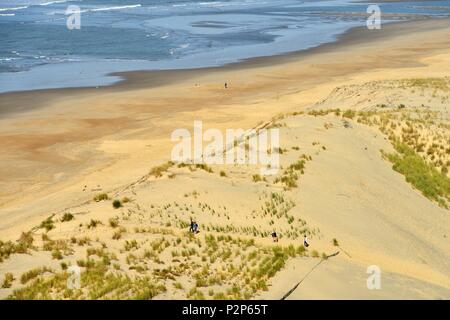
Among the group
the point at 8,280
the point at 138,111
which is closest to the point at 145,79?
the point at 138,111

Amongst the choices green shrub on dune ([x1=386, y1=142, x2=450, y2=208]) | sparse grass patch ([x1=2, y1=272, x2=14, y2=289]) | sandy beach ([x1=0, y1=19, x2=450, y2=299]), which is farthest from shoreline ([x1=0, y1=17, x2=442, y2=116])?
sparse grass patch ([x1=2, y1=272, x2=14, y2=289])

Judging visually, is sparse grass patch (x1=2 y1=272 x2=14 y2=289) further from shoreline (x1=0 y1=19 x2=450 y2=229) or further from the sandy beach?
shoreline (x1=0 y1=19 x2=450 y2=229)

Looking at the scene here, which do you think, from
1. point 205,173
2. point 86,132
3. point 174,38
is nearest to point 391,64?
point 174,38

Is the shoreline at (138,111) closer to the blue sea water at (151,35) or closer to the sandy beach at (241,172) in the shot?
the sandy beach at (241,172)

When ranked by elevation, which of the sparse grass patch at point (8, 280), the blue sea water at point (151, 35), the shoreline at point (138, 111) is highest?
the blue sea water at point (151, 35)

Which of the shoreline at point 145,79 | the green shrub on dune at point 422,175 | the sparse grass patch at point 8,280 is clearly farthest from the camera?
the shoreline at point 145,79

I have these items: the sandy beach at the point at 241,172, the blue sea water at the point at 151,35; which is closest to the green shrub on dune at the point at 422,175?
the sandy beach at the point at 241,172
